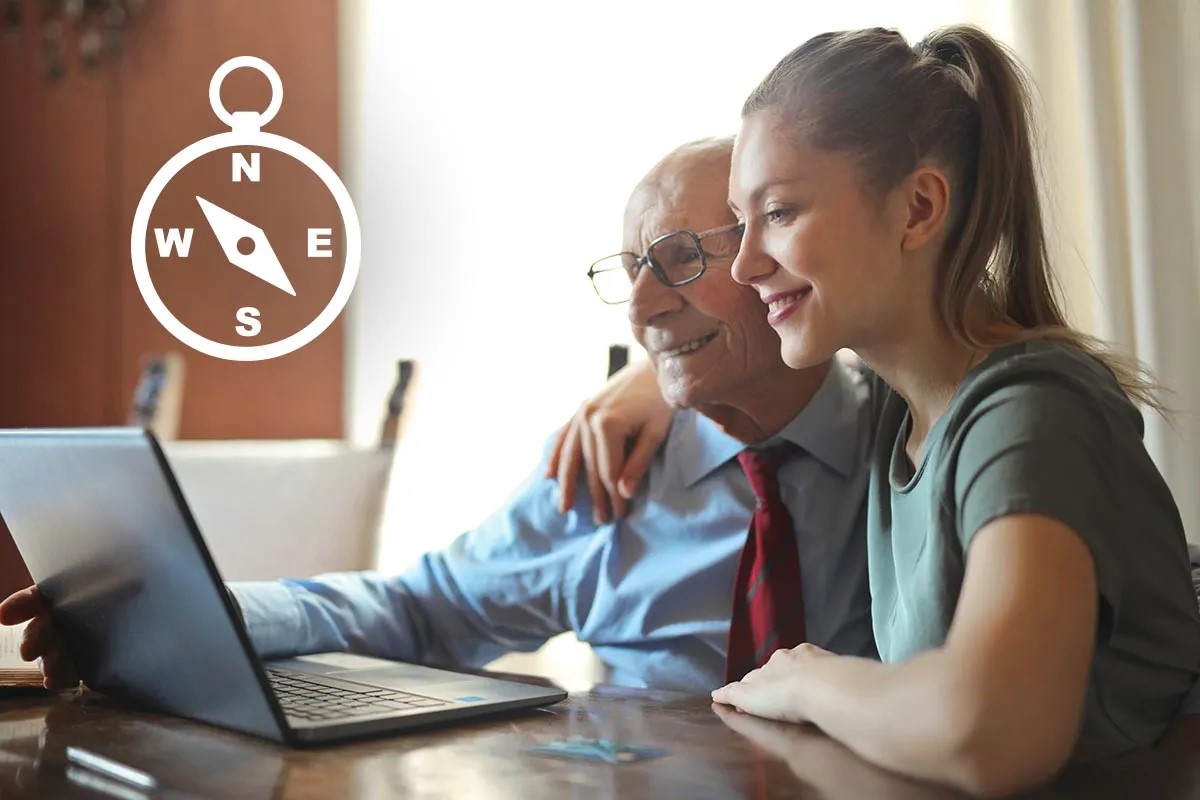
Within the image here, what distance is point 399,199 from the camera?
299 centimetres

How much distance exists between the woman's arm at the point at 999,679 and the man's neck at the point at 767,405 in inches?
28.9

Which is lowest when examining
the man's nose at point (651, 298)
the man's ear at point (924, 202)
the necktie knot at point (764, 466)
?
the necktie knot at point (764, 466)

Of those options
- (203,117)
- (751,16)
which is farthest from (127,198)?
(751,16)

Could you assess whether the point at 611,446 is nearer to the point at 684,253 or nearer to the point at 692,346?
the point at 692,346

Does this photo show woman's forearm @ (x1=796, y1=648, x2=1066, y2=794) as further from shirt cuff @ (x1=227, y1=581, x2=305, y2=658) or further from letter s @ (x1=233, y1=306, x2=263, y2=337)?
letter s @ (x1=233, y1=306, x2=263, y2=337)

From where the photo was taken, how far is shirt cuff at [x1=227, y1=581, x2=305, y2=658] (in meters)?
1.39

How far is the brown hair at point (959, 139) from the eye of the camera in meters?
1.08

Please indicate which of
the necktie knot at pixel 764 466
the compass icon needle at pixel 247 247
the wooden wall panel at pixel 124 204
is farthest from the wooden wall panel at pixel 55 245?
the necktie knot at pixel 764 466

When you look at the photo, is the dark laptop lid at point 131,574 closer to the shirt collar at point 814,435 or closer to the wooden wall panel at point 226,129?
the shirt collar at point 814,435

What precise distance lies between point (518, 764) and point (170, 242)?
8.14 feet

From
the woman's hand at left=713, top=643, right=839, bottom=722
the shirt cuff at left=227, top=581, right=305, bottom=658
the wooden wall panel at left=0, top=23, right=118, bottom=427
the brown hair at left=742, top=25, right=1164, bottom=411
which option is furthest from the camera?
the wooden wall panel at left=0, top=23, right=118, bottom=427

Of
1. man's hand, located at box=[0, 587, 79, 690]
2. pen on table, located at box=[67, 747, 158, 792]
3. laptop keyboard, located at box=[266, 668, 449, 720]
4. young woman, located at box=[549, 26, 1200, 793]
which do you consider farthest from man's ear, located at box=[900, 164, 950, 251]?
man's hand, located at box=[0, 587, 79, 690]

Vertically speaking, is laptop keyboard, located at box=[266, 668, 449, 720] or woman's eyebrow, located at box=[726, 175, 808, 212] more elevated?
woman's eyebrow, located at box=[726, 175, 808, 212]

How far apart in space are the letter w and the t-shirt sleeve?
2.50m
